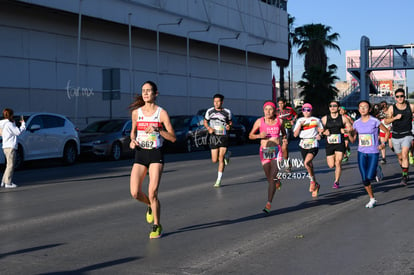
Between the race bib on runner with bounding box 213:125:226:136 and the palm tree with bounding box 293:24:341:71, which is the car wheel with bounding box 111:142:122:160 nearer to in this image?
the race bib on runner with bounding box 213:125:226:136

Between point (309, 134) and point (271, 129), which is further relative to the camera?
point (309, 134)

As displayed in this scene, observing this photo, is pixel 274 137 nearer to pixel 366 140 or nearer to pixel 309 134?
pixel 366 140

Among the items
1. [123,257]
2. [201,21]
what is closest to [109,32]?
[201,21]

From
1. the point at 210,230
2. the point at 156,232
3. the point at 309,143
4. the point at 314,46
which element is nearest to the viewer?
the point at 156,232

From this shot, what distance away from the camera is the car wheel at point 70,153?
20.5 m

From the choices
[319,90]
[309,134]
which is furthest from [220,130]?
[319,90]

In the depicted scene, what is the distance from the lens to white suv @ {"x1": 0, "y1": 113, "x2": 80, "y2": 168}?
18.5 m

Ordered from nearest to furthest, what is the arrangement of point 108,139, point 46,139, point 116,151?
point 46,139
point 108,139
point 116,151

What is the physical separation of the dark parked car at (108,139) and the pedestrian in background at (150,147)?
14.8 m

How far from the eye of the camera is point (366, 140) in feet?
34.9

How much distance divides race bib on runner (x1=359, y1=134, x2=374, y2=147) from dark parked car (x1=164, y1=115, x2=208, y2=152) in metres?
16.8

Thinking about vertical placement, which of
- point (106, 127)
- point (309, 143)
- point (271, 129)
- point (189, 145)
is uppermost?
point (106, 127)

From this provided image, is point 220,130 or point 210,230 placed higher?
point 220,130

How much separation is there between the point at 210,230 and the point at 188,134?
19.5m
